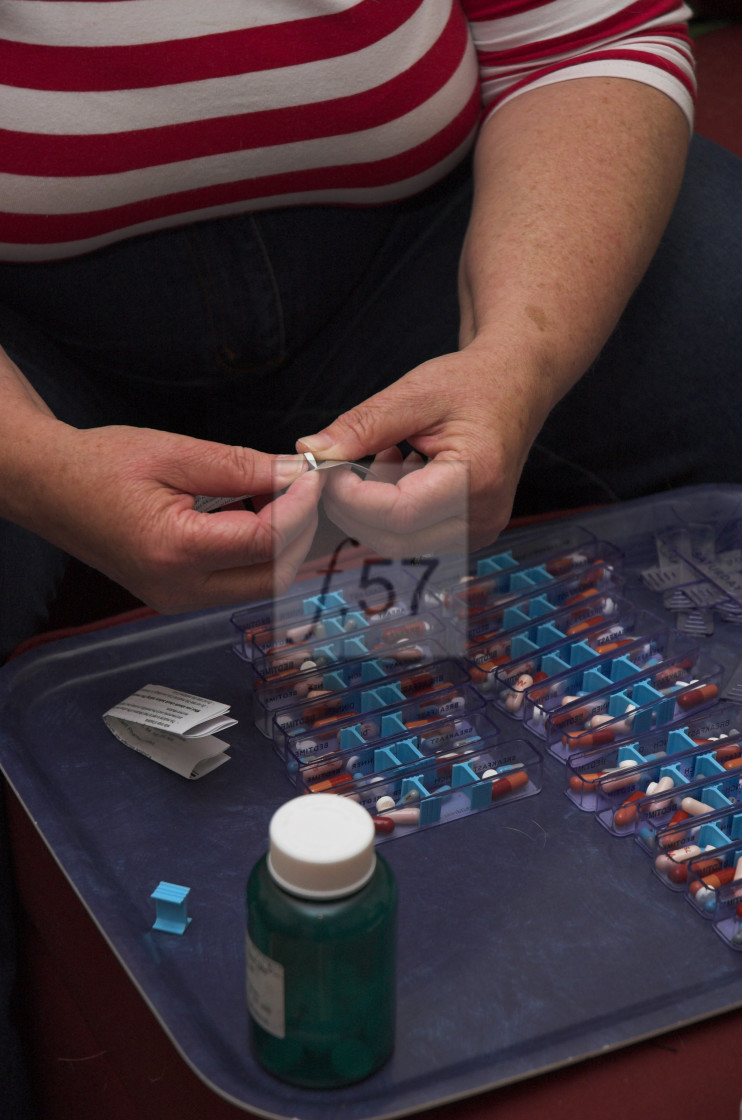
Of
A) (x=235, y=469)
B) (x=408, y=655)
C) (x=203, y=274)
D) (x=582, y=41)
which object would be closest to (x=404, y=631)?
(x=408, y=655)

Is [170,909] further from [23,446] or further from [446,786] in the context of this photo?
[23,446]

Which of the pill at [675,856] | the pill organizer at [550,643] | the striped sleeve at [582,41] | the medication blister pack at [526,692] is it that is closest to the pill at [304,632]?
the medication blister pack at [526,692]

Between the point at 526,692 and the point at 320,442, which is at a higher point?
the point at 320,442

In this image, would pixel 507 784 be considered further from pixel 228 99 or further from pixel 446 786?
pixel 228 99

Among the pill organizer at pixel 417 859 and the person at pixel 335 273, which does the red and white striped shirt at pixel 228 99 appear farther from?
the pill organizer at pixel 417 859

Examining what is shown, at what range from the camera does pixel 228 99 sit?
2.83ft

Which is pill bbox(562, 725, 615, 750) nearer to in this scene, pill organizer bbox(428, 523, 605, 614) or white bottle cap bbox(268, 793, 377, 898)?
pill organizer bbox(428, 523, 605, 614)

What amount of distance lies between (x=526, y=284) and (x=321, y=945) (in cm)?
54

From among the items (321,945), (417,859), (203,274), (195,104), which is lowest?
(417,859)

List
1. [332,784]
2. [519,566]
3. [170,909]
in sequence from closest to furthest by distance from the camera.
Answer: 1. [170,909]
2. [332,784]
3. [519,566]

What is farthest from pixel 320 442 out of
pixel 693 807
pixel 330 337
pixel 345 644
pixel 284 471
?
pixel 330 337

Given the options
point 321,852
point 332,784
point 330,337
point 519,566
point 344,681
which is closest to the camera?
point 321,852

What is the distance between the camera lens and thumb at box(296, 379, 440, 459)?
70 cm

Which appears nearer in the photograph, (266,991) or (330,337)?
(266,991)
